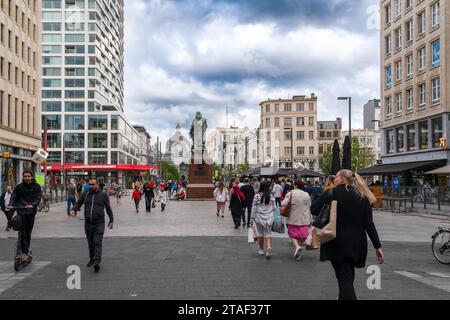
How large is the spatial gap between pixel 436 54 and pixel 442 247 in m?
34.1

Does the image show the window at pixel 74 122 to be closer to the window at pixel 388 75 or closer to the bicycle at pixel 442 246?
the window at pixel 388 75

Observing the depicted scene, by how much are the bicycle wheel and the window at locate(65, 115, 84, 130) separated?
262 ft

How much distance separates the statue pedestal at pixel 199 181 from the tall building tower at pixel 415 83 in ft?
55.3

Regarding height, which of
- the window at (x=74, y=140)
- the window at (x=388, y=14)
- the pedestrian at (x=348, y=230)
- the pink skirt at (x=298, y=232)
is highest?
the window at (x=388, y=14)

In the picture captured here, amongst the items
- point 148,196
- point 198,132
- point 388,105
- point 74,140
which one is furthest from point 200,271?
point 74,140

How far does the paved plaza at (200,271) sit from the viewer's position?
6992 mm

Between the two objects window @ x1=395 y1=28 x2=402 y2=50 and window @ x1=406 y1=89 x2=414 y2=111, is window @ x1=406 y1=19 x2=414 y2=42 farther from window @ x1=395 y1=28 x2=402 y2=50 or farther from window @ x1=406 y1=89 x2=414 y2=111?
window @ x1=406 y1=89 x2=414 y2=111

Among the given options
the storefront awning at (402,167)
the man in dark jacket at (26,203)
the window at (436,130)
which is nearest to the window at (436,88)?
the window at (436,130)

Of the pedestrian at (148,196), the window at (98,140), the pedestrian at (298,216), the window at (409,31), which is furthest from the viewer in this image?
the window at (98,140)

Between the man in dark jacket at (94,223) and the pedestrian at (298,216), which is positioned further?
the pedestrian at (298,216)

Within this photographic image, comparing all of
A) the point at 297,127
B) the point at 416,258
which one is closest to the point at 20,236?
the point at 416,258

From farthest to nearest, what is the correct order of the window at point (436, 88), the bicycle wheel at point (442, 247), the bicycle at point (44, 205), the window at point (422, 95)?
the window at point (422, 95), the window at point (436, 88), the bicycle at point (44, 205), the bicycle wheel at point (442, 247)

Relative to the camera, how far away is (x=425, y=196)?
28.0m

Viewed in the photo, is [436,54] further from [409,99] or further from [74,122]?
[74,122]
